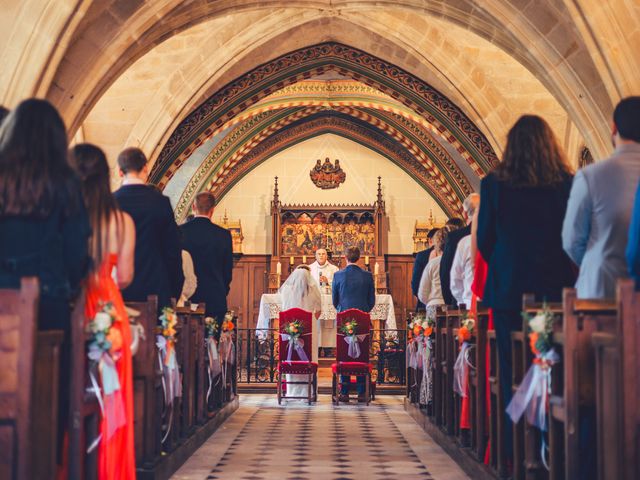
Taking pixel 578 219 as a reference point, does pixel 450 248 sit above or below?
above

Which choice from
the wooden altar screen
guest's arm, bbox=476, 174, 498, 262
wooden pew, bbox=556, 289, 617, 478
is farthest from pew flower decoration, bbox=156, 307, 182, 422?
the wooden altar screen

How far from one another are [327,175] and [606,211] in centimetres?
1584

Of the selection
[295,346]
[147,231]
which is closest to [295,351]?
[295,346]

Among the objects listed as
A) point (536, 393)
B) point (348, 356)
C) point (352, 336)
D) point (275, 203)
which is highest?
point (275, 203)

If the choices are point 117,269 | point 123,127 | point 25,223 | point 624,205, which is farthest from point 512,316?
point 123,127

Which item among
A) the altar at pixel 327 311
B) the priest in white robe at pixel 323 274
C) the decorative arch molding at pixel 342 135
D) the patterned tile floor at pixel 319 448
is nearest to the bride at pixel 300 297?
the patterned tile floor at pixel 319 448

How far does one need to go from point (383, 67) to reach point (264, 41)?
7.50 ft

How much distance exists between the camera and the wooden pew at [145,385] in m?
4.56

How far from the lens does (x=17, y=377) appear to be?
301 cm

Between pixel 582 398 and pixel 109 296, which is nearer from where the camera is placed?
pixel 582 398

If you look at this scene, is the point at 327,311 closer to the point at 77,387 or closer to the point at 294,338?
the point at 294,338

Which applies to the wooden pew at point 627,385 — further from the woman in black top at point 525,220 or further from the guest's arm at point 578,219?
the woman in black top at point 525,220

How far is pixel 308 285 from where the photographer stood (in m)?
11.0

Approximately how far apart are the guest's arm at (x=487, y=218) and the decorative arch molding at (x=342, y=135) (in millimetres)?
14867
